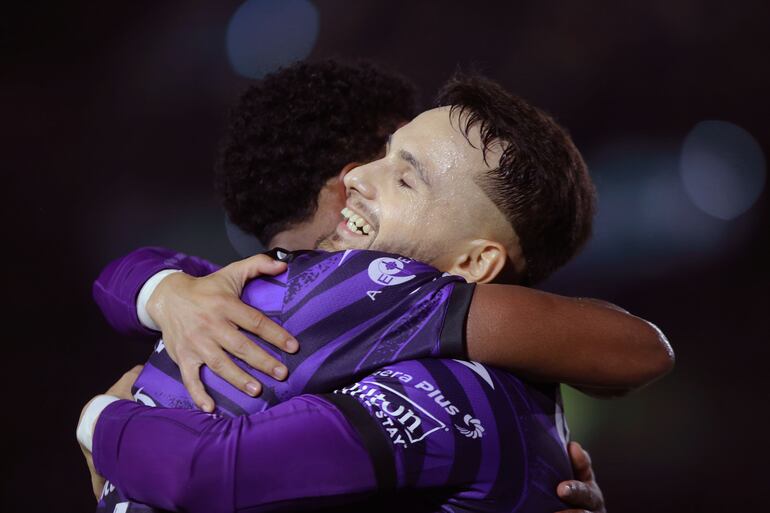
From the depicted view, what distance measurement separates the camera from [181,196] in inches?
110

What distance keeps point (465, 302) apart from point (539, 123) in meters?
0.42

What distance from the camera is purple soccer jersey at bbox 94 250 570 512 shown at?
3.03 feet

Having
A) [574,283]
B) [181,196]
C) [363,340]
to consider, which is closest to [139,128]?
[181,196]

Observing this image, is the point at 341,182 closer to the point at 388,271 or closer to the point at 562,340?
the point at 388,271

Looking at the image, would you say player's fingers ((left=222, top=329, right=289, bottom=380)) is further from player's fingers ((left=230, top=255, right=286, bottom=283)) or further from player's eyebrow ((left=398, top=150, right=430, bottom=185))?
player's eyebrow ((left=398, top=150, right=430, bottom=185))

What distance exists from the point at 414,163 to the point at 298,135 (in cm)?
49

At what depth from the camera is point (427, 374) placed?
1.04 meters

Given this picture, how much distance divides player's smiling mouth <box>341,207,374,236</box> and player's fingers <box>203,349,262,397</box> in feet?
1.13

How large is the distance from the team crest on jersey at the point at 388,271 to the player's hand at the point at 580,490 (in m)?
0.36

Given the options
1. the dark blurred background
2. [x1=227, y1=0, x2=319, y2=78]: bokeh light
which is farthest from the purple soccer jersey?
[x1=227, y1=0, x2=319, y2=78]: bokeh light

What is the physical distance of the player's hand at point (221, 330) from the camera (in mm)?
1083

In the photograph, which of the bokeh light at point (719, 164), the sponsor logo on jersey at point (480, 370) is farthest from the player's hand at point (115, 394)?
the bokeh light at point (719, 164)

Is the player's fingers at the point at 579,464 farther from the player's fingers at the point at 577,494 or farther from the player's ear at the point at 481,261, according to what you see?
the player's ear at the point at 481,261

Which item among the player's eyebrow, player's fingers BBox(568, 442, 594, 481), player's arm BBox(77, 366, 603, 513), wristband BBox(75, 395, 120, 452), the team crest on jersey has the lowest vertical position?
player's fingers BBox(568, 442, 594, 481)
